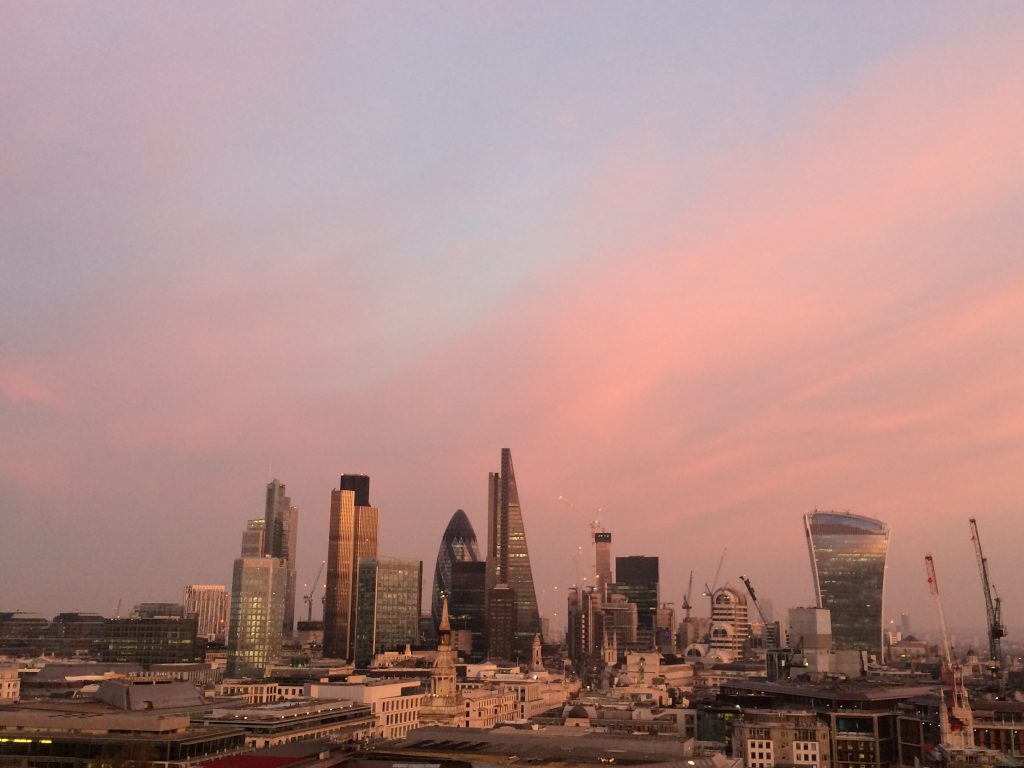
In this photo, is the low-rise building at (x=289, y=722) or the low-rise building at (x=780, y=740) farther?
the low-rise building at (x=780, y=740)

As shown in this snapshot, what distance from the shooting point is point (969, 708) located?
200 meters

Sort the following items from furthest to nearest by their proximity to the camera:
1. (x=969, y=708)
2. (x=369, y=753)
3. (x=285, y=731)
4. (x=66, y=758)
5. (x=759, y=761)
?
(x=969, y=708) < (x=759, y=761) < (x=285, y=731) < (x=66, y=758) < (x=369, y=753)

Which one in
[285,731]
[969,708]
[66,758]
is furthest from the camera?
[969,708]

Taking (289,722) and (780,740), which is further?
(780,740)

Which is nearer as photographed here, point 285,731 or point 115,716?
point 115,716

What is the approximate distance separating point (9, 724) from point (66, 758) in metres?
11.8

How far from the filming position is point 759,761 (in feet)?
611

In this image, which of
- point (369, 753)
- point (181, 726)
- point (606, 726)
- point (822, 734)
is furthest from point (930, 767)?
point (181, 726)

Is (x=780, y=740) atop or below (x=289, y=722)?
below

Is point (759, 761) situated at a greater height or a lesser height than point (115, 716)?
lesser

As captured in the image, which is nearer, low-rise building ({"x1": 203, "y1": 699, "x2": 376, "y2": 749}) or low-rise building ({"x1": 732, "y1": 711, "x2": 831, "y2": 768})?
low-rise building ({"x1": 203, "y1": 699, "x2": 376, "y2": 749})

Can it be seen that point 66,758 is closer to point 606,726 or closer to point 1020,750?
point 606,726

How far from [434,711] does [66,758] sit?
2619 inches

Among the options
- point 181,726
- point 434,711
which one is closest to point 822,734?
point 434,711
